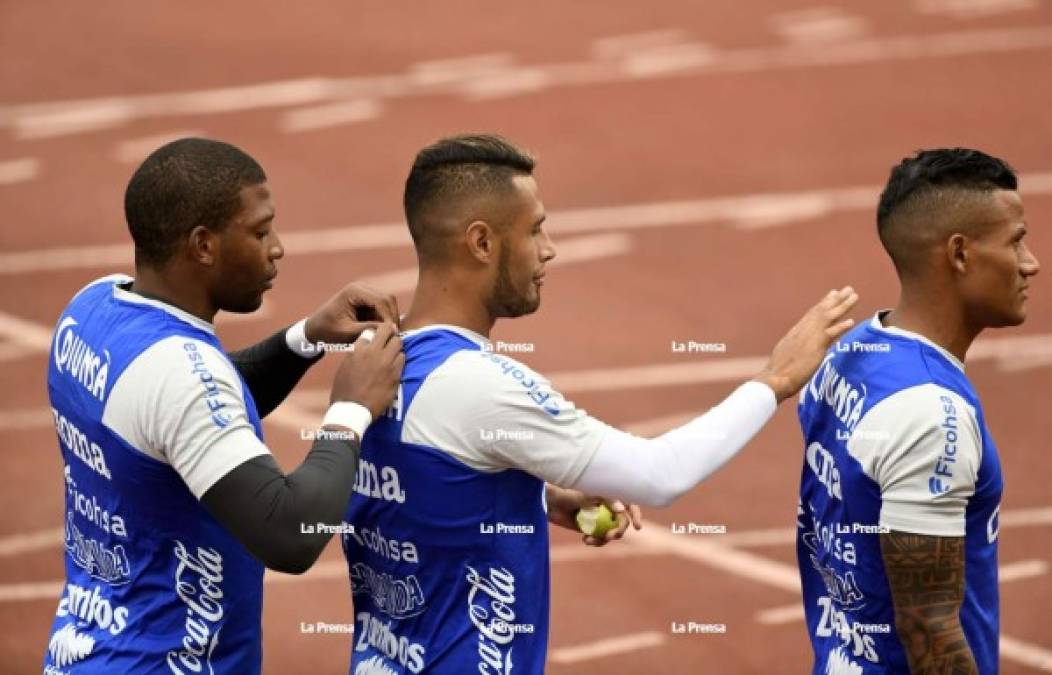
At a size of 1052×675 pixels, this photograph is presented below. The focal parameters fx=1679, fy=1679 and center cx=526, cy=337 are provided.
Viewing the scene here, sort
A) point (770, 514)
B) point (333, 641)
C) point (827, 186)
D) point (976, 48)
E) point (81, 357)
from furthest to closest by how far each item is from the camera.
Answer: point (976, 48) < point (827, 186) < point (770, 514) < point (333, 641) < point (81, 357)

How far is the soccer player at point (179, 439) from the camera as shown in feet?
10.9

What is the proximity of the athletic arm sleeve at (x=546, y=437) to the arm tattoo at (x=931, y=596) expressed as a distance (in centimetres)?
41

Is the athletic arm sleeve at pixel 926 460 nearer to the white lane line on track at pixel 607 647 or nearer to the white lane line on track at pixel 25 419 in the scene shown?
the white lane line on track at pixel 607 647

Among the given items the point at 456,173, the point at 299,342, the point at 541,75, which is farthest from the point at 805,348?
the point at 541,75

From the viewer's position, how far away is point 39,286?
23.6 feet

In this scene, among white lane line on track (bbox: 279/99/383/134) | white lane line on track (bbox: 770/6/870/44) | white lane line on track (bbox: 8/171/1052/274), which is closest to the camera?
white lane line on track (bbox: 8/171/1052/274)

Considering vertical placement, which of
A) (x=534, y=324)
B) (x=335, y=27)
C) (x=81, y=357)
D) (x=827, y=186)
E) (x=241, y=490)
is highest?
(x=335, y=27)

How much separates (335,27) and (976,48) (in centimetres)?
310

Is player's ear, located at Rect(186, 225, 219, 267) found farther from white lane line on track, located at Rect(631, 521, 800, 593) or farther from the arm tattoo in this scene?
white lane line on track, located at Rect(631, 521, 800, 593)

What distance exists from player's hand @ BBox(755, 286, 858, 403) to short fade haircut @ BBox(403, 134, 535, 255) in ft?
2.28

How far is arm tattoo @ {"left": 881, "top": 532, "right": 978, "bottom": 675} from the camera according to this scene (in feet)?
11.0

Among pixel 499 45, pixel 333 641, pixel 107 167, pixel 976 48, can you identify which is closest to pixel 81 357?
pixel 333 641

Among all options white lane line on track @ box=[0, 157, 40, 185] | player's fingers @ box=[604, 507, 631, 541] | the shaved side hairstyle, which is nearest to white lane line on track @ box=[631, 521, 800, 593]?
player's fingers @ box=[604, 507, 631, 541]

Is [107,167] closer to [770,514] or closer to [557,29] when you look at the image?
[557,29]
